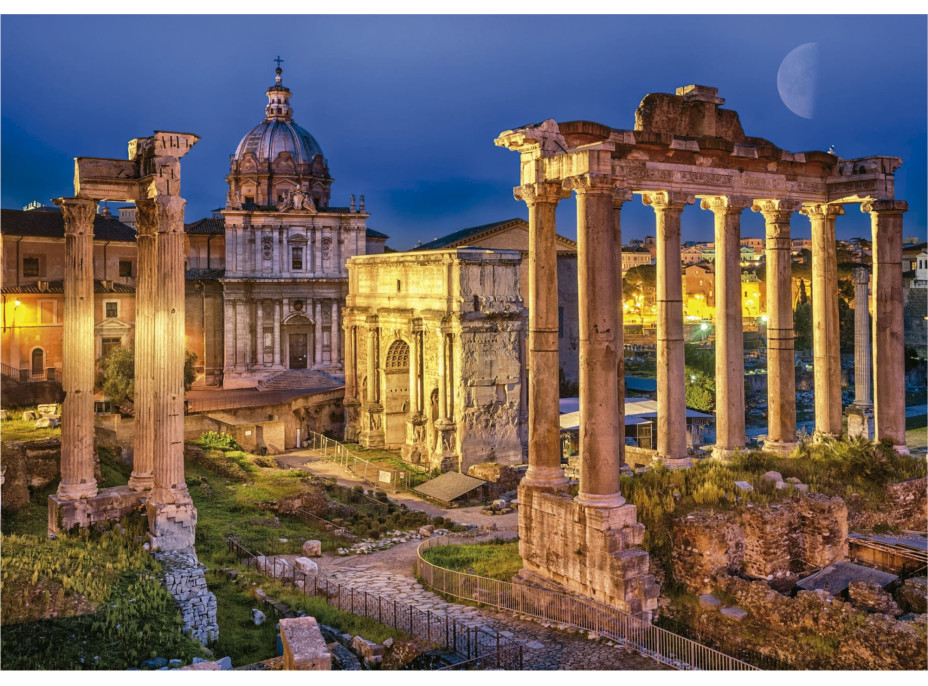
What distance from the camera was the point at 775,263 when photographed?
2020cm

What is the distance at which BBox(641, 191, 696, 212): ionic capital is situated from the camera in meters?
18.4

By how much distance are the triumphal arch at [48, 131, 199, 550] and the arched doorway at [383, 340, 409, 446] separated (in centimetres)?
2194

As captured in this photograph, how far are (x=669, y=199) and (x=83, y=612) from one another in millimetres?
12544

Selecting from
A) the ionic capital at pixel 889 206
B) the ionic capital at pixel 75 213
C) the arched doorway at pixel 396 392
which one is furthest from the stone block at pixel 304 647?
the arched doorway at pixel 396 392

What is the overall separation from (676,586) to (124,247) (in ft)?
138

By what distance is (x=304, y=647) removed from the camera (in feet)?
40.9

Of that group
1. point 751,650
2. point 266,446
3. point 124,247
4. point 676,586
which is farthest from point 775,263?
point 124,247

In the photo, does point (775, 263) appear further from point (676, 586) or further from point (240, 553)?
point (240, 553)

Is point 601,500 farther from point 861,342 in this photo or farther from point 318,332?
point 318,332

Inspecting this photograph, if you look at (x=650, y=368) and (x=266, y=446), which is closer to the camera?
(x=266, y=446)

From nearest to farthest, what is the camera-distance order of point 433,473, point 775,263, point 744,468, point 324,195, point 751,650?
point 751,650
point 744,468
point 775,263
point 433,473
point 324,195

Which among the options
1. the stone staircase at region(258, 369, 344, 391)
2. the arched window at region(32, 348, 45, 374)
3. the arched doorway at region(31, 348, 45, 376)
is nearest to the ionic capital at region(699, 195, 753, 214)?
the stone staircase at region(258, 369, 344, 391)

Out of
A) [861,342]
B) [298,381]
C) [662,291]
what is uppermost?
[662,291]

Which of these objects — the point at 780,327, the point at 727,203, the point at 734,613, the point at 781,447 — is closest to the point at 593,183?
the point at 727,203
